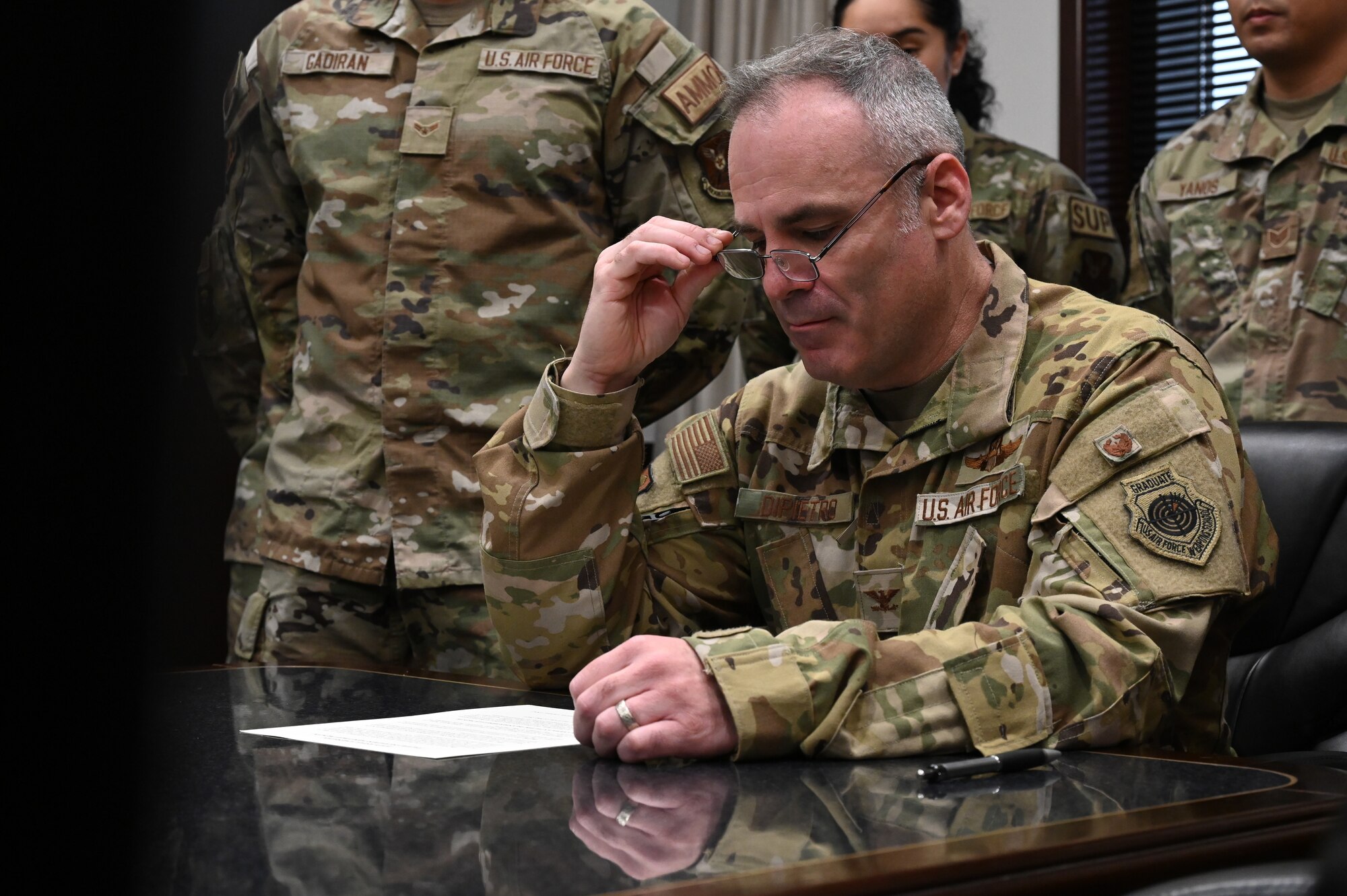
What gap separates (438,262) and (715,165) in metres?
0.42

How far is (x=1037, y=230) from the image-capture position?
114 inches

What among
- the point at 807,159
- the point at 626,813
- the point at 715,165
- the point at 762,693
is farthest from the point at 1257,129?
the point at 626,813

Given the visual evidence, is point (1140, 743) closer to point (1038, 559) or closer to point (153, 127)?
point (1038, 559)

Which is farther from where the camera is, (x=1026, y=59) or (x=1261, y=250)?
(x=1026, y=59)

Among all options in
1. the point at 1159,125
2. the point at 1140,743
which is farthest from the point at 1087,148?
the point at 1140,743

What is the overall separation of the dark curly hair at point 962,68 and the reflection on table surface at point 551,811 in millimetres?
2088

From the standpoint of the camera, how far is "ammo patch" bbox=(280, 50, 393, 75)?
2131mm

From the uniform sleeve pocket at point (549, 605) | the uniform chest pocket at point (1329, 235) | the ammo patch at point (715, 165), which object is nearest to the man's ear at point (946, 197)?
the uniform sleeve pocket at point (549, 605)

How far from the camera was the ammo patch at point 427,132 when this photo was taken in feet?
6.74

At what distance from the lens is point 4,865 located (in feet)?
0.81

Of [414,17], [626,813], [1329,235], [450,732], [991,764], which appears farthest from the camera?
[1329,235]

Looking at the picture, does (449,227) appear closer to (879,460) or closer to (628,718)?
(879,460)

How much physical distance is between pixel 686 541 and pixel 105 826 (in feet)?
4.56

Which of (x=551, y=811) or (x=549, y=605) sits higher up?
(x=551, y=811)
